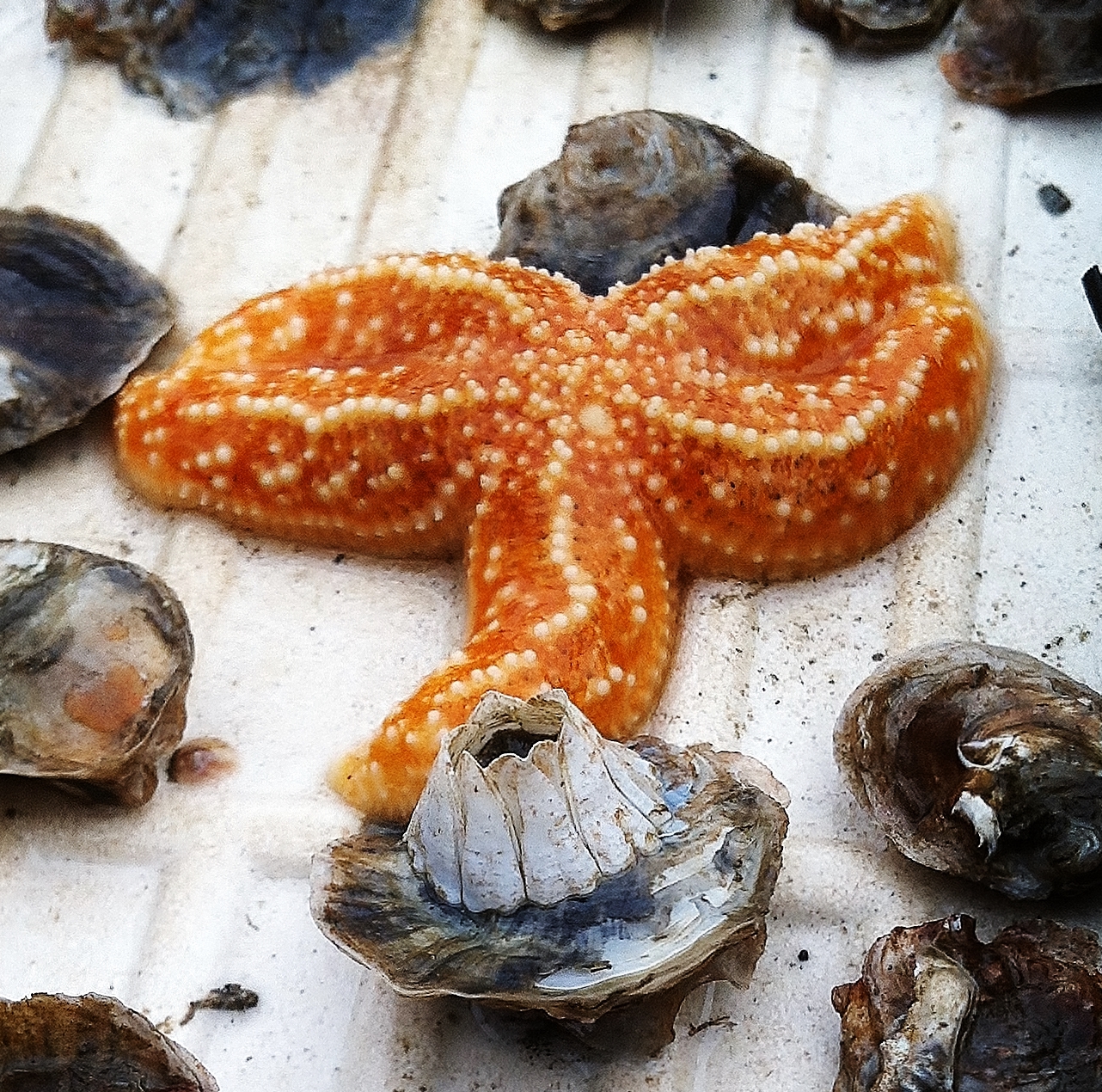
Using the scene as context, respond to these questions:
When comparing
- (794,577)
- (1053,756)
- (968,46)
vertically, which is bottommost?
(794,577)

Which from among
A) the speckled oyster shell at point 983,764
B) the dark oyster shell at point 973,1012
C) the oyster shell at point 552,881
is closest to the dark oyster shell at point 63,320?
the oyster shell at point 552,881

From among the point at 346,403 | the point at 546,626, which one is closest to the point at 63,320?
the point at 346,403

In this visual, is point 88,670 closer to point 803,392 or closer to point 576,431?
point 576,431

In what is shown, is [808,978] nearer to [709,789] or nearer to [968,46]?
[709,789]

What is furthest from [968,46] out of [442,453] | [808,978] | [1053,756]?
[808,978]

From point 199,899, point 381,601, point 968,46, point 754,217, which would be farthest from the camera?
point 968,46
